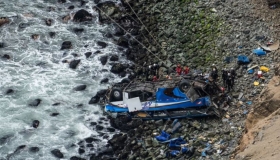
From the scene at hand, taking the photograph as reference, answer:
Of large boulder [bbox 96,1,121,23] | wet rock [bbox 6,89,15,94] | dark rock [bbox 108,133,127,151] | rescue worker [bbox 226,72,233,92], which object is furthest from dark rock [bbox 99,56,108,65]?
rescue worker [bbox 226,72,233,92]

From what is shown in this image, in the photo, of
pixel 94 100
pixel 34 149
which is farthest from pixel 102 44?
pixel 34 149

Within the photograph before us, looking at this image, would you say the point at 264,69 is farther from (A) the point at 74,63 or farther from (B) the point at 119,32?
(A) the point at 74,63

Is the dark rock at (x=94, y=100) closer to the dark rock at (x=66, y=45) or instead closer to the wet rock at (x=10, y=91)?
the wet rock at (x=10, y=91)

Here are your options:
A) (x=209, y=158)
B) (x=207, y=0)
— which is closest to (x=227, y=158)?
(x=209, y=158)

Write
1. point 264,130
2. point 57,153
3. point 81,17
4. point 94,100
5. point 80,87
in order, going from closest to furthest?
1. point 264,130
2. point 57,153
3. point 94,100
4. point 80,87
5. point 81,17

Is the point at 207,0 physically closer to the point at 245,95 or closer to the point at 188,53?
the point at 188,53

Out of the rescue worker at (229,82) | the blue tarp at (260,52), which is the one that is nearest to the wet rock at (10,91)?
the rescue worker at (229,82)
